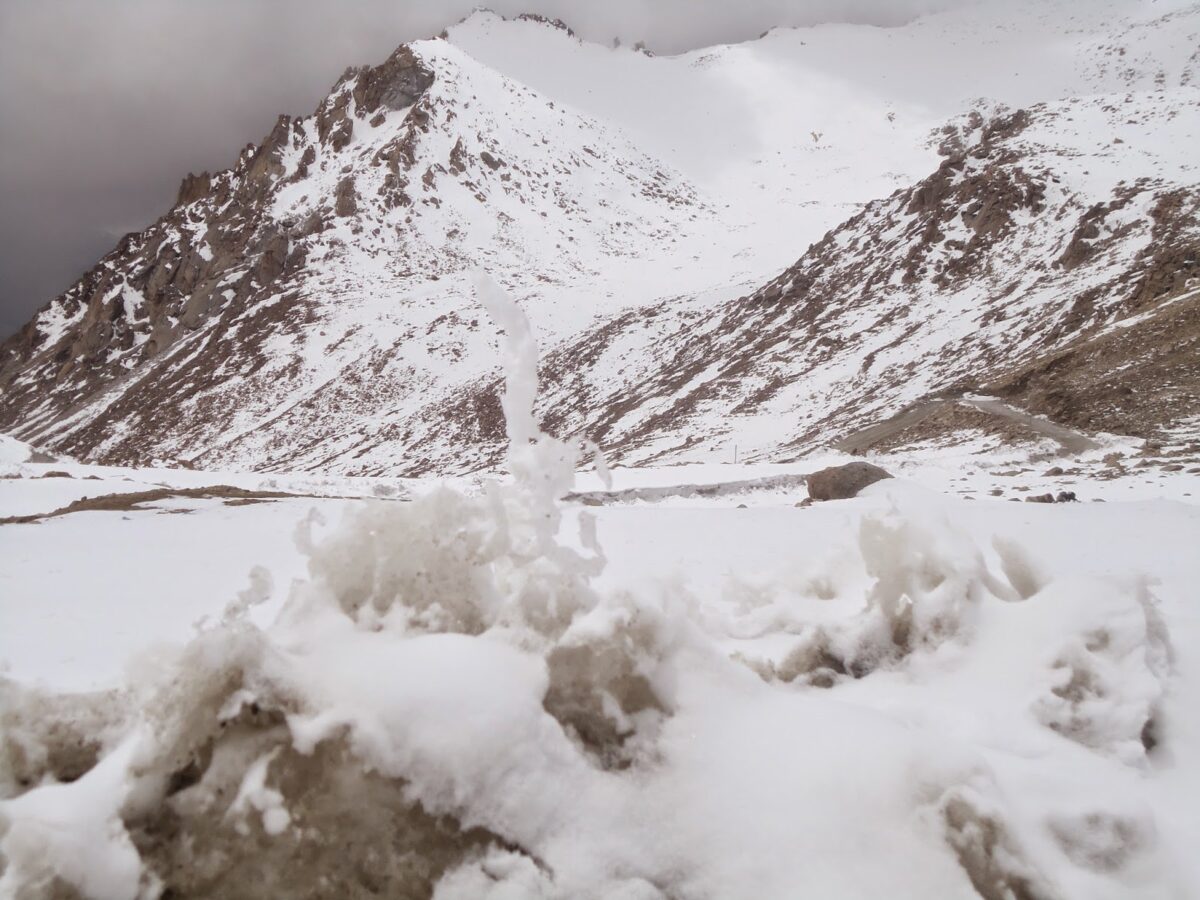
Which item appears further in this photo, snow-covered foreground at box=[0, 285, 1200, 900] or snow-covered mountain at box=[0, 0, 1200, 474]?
snow-covered mountain at box=[0, 0, 1200, 474]

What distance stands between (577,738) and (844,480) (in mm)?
11003

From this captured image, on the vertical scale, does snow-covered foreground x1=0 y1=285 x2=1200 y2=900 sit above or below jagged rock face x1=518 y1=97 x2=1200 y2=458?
above

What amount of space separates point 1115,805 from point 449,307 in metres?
66.7

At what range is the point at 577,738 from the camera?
212 cm

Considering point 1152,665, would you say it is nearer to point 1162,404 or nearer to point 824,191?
point 1162,404

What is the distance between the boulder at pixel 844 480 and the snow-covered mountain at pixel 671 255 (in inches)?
292

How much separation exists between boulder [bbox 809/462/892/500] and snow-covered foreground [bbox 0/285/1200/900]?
8.64 m

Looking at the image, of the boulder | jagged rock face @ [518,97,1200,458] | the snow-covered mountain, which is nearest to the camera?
the boulder

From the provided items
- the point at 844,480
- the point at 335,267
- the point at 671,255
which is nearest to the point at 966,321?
the point at 844,480

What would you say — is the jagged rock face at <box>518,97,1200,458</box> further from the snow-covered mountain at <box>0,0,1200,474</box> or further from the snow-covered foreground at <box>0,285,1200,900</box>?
the snow-covered foreground at <box>0,285,1200,900</box>

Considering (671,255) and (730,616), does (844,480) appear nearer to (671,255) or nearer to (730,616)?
(730,616)

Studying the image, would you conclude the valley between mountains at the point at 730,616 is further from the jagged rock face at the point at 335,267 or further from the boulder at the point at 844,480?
the jagged rock face at the point at 335,267

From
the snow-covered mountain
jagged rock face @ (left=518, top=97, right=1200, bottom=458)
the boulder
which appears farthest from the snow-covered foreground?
the snow-covered mountain

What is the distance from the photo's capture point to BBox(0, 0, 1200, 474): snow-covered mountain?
2695cm
